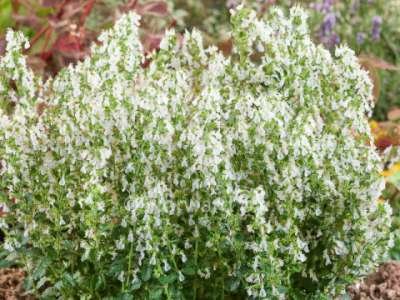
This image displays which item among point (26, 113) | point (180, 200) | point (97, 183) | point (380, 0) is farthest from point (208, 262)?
point (380, 0)

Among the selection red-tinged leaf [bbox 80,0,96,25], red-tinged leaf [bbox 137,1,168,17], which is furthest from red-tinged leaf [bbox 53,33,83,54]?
red-tinged leaf [bbox 137,1,168,17]

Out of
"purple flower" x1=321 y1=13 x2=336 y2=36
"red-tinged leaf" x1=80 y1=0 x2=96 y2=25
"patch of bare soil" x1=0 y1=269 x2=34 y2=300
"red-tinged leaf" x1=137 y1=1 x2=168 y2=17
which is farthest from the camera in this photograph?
"purple flower" x1=321 y1=13 x2=336 y2=36

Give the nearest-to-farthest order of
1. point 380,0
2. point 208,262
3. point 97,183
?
point 97,183, point 208,262, point 380,0

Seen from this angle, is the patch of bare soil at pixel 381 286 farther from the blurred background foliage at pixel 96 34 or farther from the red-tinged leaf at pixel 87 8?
the red-tinged leaf at pixel 87 8

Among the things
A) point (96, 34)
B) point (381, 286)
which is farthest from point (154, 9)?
point (381, 286)

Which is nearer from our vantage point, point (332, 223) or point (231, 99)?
point (231, 99)

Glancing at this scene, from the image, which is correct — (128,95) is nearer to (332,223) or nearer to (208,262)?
(208,262)

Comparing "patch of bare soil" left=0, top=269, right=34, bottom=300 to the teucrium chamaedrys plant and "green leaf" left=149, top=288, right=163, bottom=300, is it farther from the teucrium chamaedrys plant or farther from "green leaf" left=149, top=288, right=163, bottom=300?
"green leaf" left=149, top=288, right=163, bottom=300
